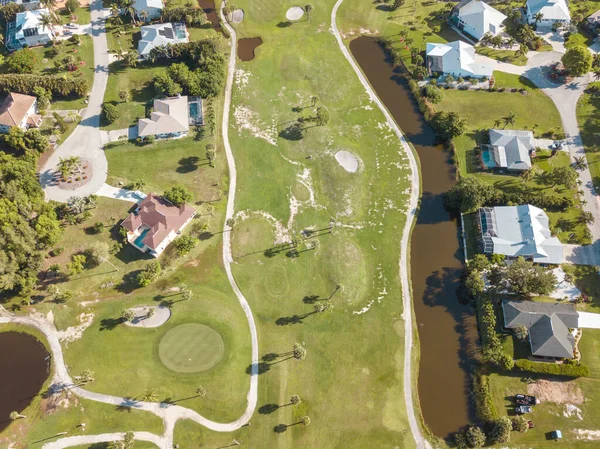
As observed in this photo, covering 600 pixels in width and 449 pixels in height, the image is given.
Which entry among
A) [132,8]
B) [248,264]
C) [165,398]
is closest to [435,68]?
[248,264]

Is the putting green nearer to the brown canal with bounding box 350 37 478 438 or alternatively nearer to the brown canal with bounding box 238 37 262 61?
the brown canal with bounding box 350 37 478 438

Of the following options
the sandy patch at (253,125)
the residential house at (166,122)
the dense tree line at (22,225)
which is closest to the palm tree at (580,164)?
the sandy patch at (253,125)

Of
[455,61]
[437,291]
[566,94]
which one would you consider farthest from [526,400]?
[455,61]

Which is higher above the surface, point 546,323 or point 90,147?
point 90,147

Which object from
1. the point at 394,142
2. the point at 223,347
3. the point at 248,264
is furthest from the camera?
the point at 394,142

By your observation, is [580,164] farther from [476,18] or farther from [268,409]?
[268,409]

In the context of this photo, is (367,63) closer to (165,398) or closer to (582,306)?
(582,306)

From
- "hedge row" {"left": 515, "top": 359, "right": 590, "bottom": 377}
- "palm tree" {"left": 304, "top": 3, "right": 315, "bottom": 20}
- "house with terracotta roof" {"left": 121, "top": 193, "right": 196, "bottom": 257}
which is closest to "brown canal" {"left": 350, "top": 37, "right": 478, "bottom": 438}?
"hedge row" {"left": 515, "top": 359, "right": 590, "bottom": 377}
